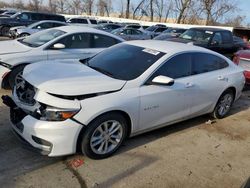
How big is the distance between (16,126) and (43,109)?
0.59 meters

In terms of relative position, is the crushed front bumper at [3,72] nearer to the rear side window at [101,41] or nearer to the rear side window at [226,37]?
the rear side window at [101,41]

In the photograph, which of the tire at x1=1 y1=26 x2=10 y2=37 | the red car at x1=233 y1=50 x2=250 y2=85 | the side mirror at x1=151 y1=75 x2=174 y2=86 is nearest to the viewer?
the side mirror at x1=151 y1=75 x2=174 y2=86

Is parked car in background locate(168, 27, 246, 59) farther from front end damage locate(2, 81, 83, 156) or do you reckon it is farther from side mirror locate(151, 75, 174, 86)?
front end damage locate(2, 81, 83, 156)

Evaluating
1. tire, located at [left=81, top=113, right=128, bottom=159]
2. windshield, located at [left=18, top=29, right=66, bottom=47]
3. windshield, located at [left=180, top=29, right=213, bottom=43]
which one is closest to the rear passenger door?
tire, located at [left=81, top=113, right=128, bottom=159]

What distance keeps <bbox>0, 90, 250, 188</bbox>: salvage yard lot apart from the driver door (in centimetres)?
39

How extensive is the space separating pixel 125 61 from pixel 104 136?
1346mm

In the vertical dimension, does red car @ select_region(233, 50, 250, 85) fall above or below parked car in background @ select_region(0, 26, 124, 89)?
below

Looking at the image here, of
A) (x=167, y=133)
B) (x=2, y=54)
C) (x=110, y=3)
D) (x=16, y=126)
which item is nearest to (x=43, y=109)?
(x=16, y=126)

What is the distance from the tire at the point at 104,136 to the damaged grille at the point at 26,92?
86cm

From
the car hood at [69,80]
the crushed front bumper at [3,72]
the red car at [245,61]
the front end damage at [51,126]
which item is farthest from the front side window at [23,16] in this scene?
the front end damage at [51,126]

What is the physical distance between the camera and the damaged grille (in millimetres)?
4259

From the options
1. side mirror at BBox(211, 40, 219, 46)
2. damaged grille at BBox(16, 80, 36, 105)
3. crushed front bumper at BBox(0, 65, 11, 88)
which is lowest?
crushed front bumper at BBox(0, 65, 11, 88)

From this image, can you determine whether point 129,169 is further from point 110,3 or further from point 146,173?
point 110,3

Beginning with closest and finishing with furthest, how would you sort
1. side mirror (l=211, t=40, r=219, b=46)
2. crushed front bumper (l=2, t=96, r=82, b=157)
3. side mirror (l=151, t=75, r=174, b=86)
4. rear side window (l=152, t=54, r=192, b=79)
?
crushed front bumper (l=2, t=96, r=82, b=157) < side mirror (l=151, t=75, r=174, b=86) < rear side window (l=152, t=54, r=192, b=79) < side mirror (l=211, t=40, r=219, b=46)
